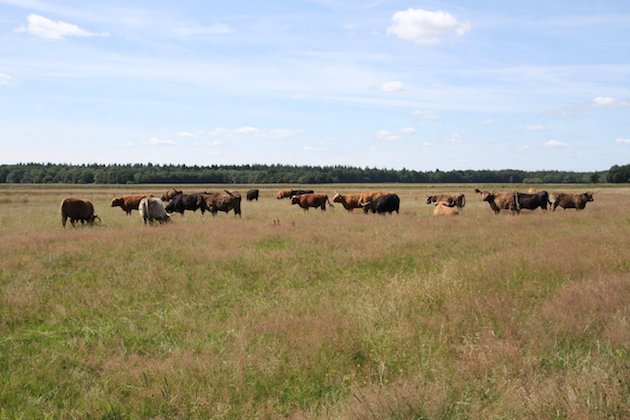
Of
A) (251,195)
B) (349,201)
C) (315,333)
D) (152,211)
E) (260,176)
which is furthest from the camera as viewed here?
(260,176)

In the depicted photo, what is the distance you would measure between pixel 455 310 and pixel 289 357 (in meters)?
2.86

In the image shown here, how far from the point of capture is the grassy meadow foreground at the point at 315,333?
527 centimetres

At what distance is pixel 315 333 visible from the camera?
7.12 meters

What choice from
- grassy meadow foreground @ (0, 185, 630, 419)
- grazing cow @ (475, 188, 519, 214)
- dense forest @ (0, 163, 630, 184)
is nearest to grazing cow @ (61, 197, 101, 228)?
grassy meadow foreground @ (0, 185, 630, 419)

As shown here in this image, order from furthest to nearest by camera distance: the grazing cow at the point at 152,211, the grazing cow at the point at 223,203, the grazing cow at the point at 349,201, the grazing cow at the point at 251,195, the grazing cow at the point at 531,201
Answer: the grazing cow at the point at 251,195, the grazing cow at the point at 349,201, the grazing cow at the point at 531,201, the grazing cow at the point at 223,203, the grazing cow at the point at 152,211

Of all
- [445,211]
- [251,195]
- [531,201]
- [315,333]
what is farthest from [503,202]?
[315,333]

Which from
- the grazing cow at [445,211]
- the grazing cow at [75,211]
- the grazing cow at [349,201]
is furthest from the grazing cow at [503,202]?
the grazing cow at [75,211]

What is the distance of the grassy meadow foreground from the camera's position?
5270 millimetres

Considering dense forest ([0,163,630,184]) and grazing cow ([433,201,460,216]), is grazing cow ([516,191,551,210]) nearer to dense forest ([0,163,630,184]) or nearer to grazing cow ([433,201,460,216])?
grazing cow ([433,201,460,216])

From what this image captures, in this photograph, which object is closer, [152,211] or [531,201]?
[152,211]

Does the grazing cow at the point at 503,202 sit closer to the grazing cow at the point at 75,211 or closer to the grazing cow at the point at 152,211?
the grazing cow at the point at 152,211

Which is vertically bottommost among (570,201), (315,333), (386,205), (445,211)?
(315,333)

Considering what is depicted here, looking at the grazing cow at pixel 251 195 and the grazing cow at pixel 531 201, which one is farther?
the grazing cow at pixel 251 195

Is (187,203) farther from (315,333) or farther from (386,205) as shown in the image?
(315,333)
